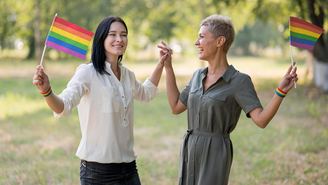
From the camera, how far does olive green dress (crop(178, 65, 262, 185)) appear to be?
8.17 feet

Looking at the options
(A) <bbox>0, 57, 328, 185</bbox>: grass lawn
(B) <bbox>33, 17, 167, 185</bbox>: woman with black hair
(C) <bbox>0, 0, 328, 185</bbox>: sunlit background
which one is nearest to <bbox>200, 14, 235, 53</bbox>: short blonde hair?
(B) <bbox>33, 17, 167, 185</bbox>: woman with black hair

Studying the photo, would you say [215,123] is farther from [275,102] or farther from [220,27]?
[220,27]

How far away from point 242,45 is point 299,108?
1802 inches

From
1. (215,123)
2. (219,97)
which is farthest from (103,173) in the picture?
(219,97)

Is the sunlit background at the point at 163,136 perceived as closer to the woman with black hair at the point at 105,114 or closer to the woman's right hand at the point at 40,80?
the woman with black hair at the point at 105,114

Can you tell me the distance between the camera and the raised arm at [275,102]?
7.42 feet

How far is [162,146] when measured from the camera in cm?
693

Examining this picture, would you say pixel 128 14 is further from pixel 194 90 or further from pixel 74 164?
pixel 194 90

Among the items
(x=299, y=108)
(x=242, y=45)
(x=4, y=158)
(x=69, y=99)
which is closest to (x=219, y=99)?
(x=69, y=99)

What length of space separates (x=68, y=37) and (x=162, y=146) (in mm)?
4621

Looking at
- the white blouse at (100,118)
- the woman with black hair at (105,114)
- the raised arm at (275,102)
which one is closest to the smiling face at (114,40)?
the woman with black hair at (105,114)

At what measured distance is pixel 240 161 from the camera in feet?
19.2

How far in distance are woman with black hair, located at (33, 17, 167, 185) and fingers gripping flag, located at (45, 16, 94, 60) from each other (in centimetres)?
13

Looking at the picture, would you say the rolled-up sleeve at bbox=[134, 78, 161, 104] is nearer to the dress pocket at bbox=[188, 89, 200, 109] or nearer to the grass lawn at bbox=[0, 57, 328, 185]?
the dress pocket at bbox=[188, 89, 200, 109]
